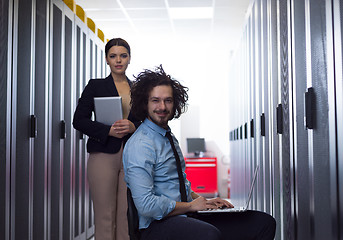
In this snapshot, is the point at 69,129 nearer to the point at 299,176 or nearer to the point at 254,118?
the point at 254,118

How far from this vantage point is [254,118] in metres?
3.35

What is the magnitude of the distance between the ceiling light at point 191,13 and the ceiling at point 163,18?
0.01 metres

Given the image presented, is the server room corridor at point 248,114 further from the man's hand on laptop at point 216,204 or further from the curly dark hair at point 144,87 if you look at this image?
the curly dark hair at point 144,87

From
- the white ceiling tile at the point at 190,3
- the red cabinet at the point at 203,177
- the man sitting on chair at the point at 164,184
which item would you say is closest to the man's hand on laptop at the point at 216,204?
the man sitting on chair at the point at 164,184

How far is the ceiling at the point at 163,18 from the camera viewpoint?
5027mm

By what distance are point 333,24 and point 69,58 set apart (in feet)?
7.86

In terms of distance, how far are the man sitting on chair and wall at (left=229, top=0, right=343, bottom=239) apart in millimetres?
282

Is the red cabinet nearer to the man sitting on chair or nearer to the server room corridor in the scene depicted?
the server room corridor

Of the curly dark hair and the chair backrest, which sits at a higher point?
the curly dark hair

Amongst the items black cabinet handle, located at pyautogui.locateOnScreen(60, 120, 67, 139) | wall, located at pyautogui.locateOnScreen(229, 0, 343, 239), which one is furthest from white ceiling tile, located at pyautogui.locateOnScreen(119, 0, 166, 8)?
black cabinet handle, located at pyautogui.locateOnScreen(60, 120, 67, 139)

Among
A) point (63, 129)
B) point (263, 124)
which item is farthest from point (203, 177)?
point (263, 124)

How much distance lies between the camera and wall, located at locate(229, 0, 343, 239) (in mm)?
1438

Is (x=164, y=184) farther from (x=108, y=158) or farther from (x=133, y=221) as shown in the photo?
(x=108, y=158)

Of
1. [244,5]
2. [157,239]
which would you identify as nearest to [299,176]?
[157,239]
